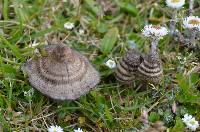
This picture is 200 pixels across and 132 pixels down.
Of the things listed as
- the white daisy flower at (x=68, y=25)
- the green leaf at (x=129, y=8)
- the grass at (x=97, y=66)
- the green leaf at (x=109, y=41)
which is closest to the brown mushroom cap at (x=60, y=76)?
the grass at (x=97, y=66)

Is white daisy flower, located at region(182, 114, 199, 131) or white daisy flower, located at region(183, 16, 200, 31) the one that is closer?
white daisy flower, located at region(182, 114, 199, 131)

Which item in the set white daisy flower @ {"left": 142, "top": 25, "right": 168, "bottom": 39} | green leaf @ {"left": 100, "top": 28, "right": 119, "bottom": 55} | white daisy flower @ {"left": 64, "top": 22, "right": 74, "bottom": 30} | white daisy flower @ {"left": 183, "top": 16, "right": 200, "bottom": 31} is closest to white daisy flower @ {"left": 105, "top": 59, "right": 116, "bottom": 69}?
green leaf @ {"left": 100, "top": 28, "right": 119, "bottom": 55}

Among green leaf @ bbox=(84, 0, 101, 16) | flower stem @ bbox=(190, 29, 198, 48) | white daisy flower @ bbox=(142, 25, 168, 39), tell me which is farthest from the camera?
green leaf @ bbox=(84, 0, 101, 16)

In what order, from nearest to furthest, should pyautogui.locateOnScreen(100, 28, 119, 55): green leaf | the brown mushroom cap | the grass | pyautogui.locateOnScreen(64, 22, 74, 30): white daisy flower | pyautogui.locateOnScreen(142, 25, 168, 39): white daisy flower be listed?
the brown mushroom cap, the grass, pyautogui.locateOnScreen(142, 25, 168, 39): white daisy flower, pyautogui.locateOnScreen(100, 28, 119, 55): green leaf, pyautogui.locateOnScreen(64, 22, 74, 30): white daisy flower

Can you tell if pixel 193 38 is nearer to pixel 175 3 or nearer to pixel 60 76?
pixel 175 3

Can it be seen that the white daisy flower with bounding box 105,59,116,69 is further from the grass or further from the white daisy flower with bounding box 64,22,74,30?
the white daisy flower with bounding box 64,22,74,30

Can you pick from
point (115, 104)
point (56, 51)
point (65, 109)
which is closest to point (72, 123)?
point (65, 109)
